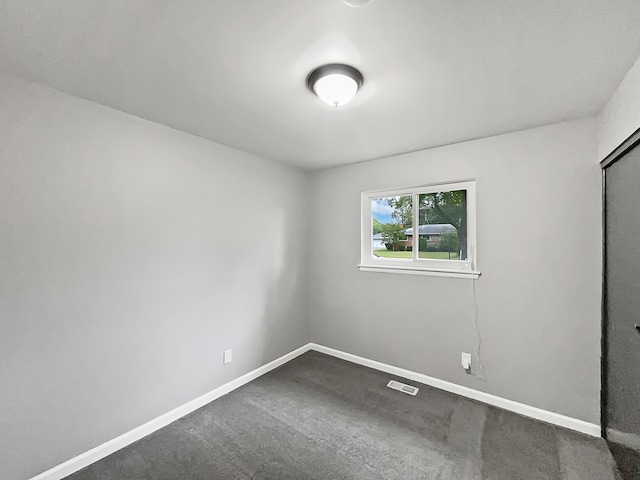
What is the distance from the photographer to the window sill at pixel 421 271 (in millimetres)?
2516

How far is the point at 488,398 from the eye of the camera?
2.40 m

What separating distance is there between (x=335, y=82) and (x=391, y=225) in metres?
1.88

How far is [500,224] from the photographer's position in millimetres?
2363

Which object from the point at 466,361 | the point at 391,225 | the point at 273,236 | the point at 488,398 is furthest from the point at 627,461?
the point at 273,236

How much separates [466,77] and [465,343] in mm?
2137

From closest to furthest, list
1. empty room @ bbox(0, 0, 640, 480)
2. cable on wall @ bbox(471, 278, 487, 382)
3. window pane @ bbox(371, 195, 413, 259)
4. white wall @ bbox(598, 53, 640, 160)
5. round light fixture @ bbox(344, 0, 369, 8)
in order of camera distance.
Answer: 1. round light fixture @ bbox(344, 0, 369, 8)
2. empty room @ bbox(0, 0, 640, 480)
3. white wall @ bbox(598, 53, 640, 160)
4. cable on wall @ bbox(471, 278, 487, 382)
5. window pane @ bbox(371, 195, 413, 259)

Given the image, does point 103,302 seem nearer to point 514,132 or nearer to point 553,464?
point 553,464

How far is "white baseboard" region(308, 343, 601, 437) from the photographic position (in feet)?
6.72

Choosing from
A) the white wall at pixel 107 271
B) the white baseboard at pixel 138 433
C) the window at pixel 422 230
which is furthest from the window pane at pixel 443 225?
the white baseboard at pixel 138 433

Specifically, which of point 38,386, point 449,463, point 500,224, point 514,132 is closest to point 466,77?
point 514,132

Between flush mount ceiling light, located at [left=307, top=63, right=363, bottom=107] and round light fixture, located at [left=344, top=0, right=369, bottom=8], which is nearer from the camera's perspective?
round light fixture, located at [left=344, top=0, right=369, bottom=8]

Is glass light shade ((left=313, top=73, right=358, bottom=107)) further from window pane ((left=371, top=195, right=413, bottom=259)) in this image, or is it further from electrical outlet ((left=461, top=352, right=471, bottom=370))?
electrical outlet ((left=461, top=352, right=471, bottom=370))

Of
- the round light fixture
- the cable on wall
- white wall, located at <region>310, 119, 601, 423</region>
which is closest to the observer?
the round light fixture

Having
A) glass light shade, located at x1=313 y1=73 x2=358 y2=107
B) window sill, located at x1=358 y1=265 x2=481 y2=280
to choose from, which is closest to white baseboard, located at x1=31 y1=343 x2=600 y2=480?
window sill, located at x1=358 y1=265 x2=481 y2=280
